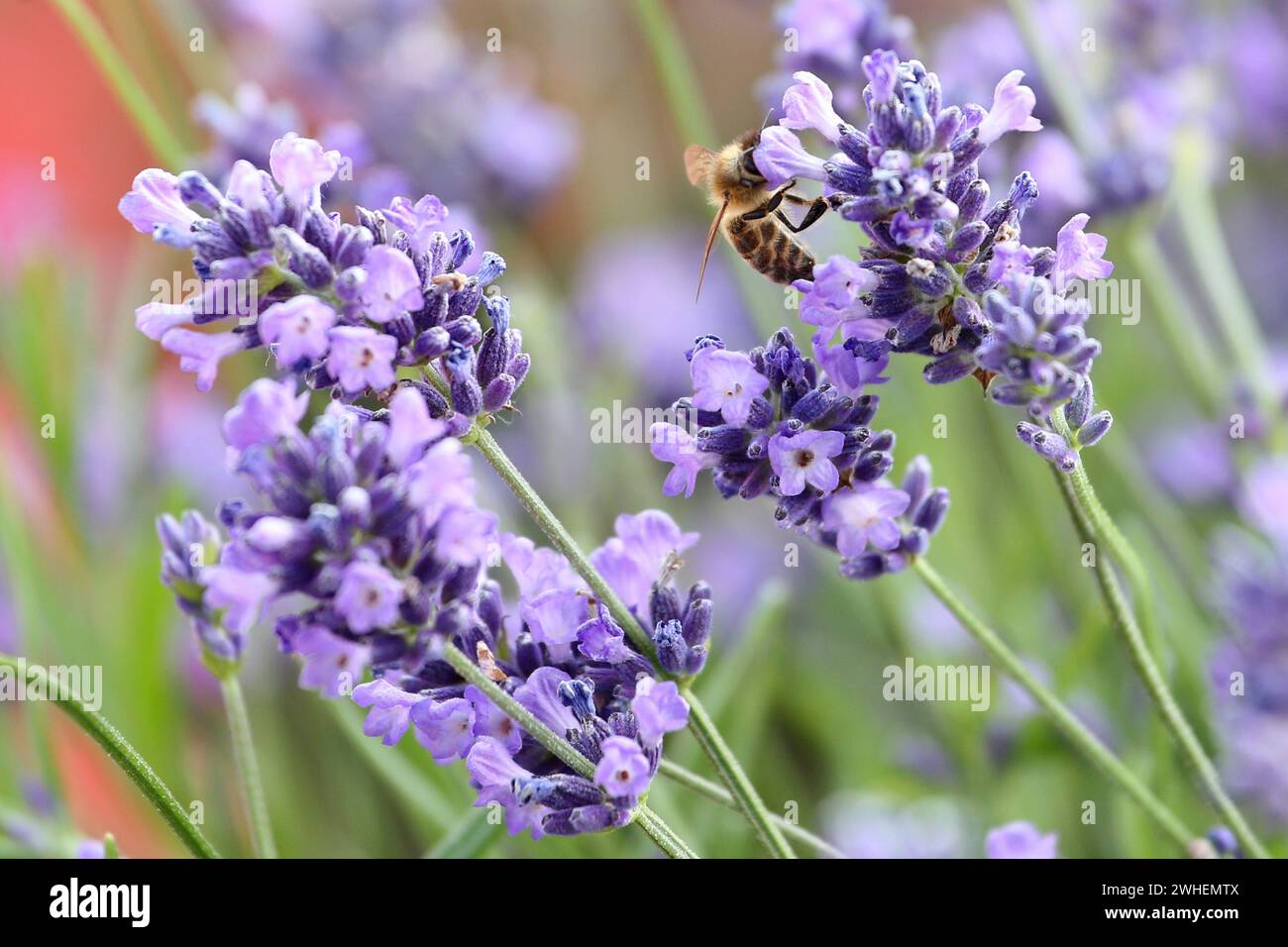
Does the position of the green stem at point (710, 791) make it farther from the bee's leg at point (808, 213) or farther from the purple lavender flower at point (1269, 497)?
the purple lavender flower at point (1269, 497)

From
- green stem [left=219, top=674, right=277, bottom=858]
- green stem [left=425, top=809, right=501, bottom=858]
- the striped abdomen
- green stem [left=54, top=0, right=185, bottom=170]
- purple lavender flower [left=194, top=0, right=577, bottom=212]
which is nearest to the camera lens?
green stem [left=219, top=674, right=277, bottom=858]

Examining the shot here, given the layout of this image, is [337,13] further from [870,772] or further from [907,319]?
[907,319]

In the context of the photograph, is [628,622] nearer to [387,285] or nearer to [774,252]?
[387,285]

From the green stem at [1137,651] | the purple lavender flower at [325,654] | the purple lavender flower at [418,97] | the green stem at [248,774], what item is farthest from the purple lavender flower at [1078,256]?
the purple lavender flower at [418,97]

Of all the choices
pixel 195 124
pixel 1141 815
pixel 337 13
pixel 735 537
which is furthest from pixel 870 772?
pixel 337 13

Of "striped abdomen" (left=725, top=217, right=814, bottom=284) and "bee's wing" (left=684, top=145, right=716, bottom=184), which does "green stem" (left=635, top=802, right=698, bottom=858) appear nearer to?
"striped abdomen" (left=725, top=217, right=814, bottom=284)

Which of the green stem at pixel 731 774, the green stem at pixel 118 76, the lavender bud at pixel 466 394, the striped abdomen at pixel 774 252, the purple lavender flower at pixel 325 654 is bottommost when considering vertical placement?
the green stem at pixel 731 774

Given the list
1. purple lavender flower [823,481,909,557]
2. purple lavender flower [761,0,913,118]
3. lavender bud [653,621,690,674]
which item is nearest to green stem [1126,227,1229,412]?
purple lavender flower [761,0,913,118]
